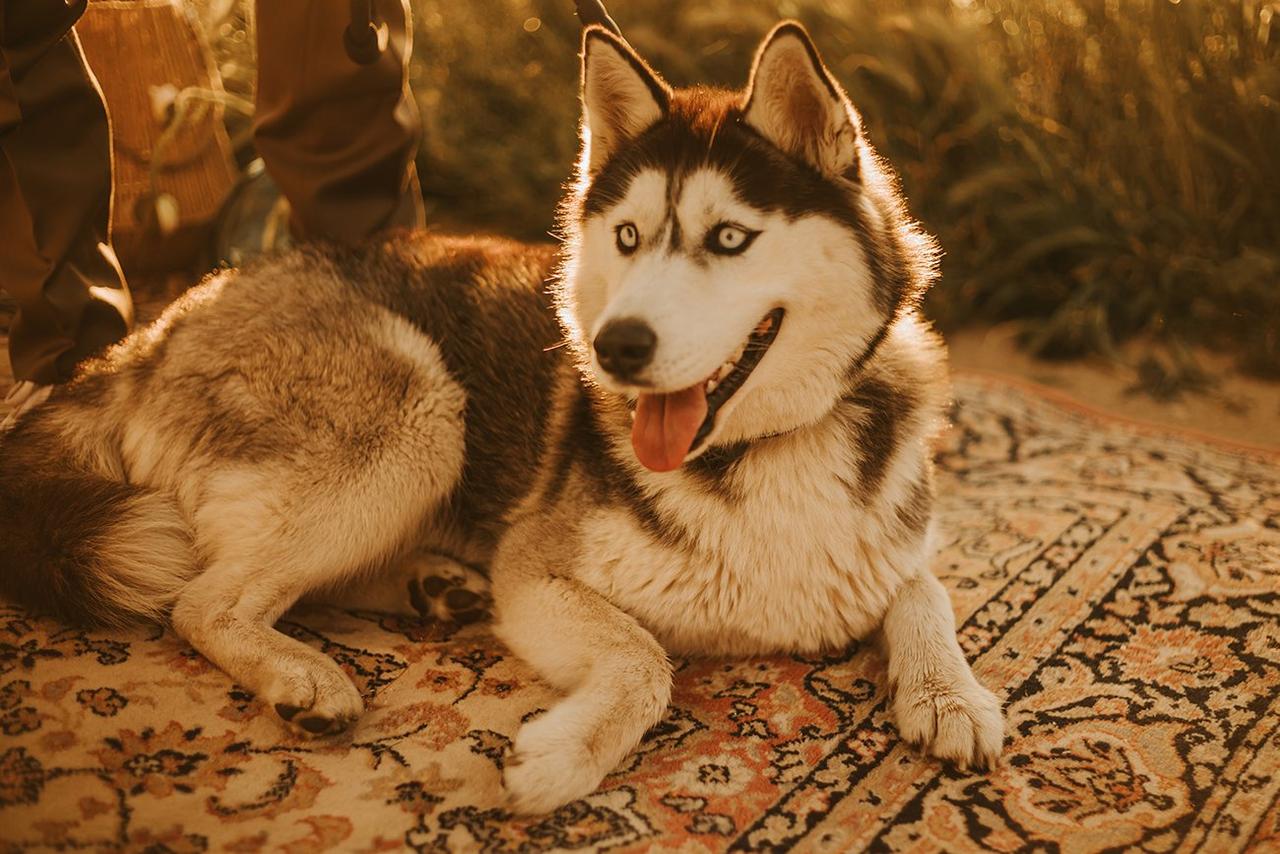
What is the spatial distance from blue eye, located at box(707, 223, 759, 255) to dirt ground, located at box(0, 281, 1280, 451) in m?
2.51

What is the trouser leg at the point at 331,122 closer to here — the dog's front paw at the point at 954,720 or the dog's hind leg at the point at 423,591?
the dog's hind leg at the point at 423,591

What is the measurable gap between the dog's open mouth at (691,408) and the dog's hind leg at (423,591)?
2.49ft

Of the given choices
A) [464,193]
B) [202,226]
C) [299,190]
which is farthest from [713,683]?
[464,193]

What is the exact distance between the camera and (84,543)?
6.79 feet

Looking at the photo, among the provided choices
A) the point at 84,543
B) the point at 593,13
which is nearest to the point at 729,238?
the point at 593,13

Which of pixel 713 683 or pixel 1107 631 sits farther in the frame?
pixel 1107 631

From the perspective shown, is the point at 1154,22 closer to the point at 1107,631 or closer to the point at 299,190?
the point at 1107,631

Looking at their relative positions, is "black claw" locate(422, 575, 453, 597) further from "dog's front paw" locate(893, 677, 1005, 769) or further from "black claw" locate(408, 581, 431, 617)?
"dog's front paw" locate(893, 677, 1005, 769)

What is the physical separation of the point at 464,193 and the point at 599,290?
14.3 feet

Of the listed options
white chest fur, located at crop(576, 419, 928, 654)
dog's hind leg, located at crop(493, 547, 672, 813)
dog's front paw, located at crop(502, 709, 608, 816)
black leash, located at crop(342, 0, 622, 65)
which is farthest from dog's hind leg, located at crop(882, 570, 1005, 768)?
black leash, located at crop(342, 0, 622, 65)

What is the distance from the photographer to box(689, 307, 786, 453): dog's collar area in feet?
6.52

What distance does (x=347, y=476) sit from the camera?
235cm

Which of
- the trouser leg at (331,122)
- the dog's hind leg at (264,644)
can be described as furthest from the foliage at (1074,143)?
the dog's hind leg at (264,644)

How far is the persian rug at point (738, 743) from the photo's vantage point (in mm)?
1805
